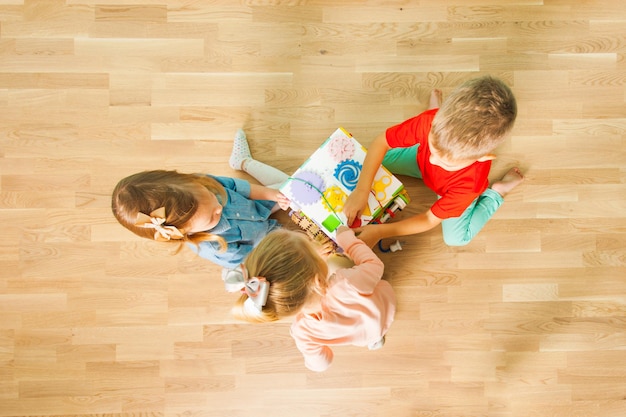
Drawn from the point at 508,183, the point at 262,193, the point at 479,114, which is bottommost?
the point at 262,193

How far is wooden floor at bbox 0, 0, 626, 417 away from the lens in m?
1.54

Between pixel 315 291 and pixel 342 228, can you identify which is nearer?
pixel 315 291

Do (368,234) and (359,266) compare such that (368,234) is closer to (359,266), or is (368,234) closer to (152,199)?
(359,266)

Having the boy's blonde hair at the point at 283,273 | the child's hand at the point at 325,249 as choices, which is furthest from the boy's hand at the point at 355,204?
the boy's blonde hair at the point at 283,273

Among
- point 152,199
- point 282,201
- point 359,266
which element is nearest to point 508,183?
point 359,266

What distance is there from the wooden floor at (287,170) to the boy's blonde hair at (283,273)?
1.71 ft

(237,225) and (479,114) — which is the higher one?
(479,114)

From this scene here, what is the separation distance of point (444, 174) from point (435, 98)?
0.38 metres

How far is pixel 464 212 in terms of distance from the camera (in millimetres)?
1449

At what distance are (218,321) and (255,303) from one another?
61 cm

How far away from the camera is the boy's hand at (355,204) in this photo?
1.27m

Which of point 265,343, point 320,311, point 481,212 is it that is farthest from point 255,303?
point 481,212

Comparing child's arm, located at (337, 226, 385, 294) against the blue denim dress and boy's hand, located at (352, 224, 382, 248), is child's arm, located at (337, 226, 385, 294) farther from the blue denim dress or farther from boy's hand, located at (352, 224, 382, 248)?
the blue denim dress

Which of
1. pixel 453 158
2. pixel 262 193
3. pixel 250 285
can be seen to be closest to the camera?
pixel 250 285
